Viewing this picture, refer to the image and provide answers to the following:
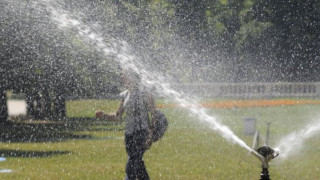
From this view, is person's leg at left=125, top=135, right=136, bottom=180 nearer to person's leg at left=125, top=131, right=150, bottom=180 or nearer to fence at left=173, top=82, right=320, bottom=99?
person's leg at left=125, top=131, right=150, bottom=180

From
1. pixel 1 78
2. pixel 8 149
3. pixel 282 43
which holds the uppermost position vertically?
pixel 282 43

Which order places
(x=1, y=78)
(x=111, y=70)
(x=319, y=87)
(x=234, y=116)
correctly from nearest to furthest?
1. (x=1, y=78)
2. (x=234, y=116)
3. (x=111, y=70)
4. (x=319, y=87)

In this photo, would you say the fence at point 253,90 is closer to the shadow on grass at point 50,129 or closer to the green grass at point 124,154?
the shadow on grass at point 50,129

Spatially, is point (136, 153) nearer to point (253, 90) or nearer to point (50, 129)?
point (50, 129)

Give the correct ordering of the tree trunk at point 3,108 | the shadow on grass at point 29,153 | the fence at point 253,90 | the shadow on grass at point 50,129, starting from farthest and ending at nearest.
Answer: the fence at point 253,90
the tree trunk at point 3,108
the shadow on grass at point 50,129
the shadow on grass at point 29,153

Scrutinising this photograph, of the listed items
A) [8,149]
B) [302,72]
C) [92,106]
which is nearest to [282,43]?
[302,72]

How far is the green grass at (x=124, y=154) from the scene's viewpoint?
33.3 ft

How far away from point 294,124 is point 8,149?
9412 mm

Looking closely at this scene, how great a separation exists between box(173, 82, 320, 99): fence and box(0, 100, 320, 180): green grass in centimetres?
1150

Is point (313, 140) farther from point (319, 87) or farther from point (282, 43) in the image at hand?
point (282, 43)

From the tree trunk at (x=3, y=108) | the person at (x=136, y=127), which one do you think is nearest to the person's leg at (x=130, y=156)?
the person at (x=136, y=127)

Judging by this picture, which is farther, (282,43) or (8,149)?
(282,43)

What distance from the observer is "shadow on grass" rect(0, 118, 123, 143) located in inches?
646

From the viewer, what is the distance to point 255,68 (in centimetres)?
4962
